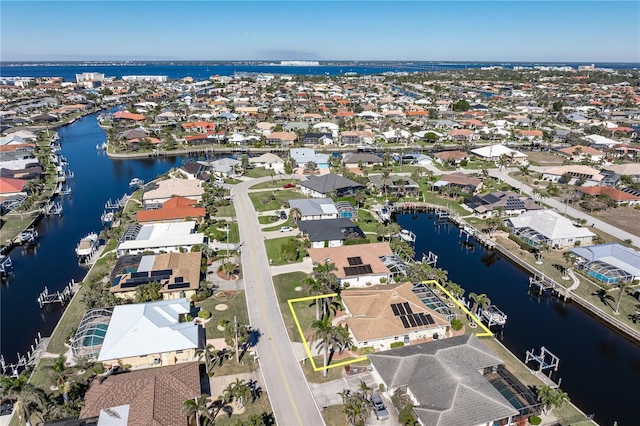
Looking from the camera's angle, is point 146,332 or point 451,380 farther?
point 146,332

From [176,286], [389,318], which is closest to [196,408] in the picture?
[389,318]

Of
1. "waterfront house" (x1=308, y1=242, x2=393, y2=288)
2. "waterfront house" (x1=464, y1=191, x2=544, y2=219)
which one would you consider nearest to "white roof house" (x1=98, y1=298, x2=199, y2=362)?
"waterfront house" (x1=308, y1=242, x2=393, y2=288)

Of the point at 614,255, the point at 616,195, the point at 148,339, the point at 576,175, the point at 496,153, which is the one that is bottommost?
the point at 148,339

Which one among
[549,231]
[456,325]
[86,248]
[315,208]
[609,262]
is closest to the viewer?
[456,325]

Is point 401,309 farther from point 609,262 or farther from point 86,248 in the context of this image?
point 86,248

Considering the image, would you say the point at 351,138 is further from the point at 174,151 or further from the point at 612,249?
the point at 612,249

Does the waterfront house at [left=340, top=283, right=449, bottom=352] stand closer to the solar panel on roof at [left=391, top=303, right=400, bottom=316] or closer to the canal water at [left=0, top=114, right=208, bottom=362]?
the solar panel on roof at [left=391, top=303, right=400, bottom=316]

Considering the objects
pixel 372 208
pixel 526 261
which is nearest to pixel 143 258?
pixel 372 208

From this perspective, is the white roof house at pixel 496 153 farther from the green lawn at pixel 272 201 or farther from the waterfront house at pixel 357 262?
the waterfront house at pixel 357 262
